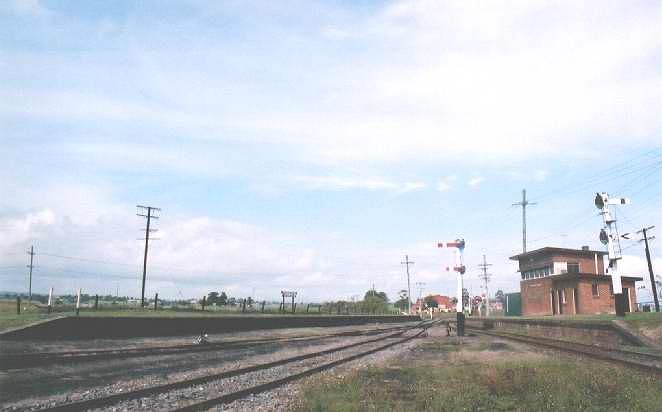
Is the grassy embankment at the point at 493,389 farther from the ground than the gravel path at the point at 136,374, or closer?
farther from the ground

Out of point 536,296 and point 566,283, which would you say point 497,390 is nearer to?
point 566,283

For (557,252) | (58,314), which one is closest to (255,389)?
(58,314)

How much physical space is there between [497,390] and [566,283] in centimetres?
4498

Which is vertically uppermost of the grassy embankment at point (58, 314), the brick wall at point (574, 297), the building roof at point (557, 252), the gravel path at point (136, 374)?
the building roof at point (557, 252)

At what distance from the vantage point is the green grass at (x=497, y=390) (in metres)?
8.36

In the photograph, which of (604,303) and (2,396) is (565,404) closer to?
(2,396)

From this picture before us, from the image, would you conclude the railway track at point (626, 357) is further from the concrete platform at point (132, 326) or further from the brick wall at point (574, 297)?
the brick wall at point (574, 297)

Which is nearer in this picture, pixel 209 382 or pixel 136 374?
pixel 209 382

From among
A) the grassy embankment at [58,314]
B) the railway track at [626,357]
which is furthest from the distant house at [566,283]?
the railway track at [626,357]

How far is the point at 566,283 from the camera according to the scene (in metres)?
50.1

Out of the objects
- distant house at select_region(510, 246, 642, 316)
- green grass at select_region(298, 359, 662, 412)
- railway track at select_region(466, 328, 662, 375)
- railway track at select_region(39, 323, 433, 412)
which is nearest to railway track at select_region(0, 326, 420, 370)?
railway track at select_region(39, 323, 433, 412)

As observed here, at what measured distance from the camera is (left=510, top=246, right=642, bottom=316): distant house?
48.5m

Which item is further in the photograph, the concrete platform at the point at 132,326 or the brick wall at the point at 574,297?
the brick wall at the point at 574,297

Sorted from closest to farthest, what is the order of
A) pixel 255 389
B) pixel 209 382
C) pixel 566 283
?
pixel 255 389 → pixel 209 382 → pixel 566 283
